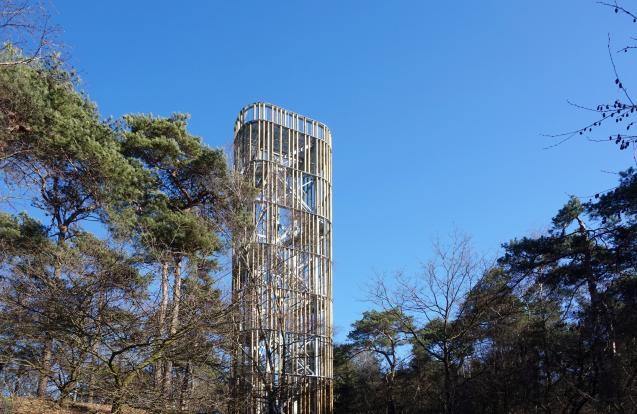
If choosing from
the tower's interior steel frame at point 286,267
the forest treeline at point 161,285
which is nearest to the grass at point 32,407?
the forest treeline at point 161,285

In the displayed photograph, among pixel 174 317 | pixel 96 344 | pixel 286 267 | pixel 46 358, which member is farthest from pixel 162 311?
pixel 286 267

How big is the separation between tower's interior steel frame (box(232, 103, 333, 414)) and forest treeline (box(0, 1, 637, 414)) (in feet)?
2.53

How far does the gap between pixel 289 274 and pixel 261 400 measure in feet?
9.68

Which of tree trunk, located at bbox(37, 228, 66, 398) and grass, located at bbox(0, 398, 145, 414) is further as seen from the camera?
tree trunk, located at bbox(37, 228, 66, 398)

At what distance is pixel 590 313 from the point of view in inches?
169

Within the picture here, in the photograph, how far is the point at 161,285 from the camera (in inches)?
360

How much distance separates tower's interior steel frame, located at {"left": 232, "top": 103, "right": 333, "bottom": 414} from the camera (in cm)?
1316

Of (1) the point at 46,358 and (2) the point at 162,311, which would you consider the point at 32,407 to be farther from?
(2) the point at 162,311

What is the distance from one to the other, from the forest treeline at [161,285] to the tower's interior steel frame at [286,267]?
77 centimetres

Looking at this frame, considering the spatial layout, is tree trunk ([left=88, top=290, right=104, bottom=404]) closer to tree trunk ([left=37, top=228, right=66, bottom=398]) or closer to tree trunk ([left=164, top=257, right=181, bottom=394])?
tree trunk ([left=37, top=228, right=66, bottom=398])

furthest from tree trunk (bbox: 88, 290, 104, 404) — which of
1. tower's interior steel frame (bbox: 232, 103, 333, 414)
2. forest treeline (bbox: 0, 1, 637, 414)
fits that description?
tower's interior steel frame (bbox: 232, 103, 333, 414)

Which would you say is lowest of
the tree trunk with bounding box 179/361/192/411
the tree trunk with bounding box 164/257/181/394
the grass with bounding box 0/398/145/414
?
the grass with bounding box 0/398/145/414

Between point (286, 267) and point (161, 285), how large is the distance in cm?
539

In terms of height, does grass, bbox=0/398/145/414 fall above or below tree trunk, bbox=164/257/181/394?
below
